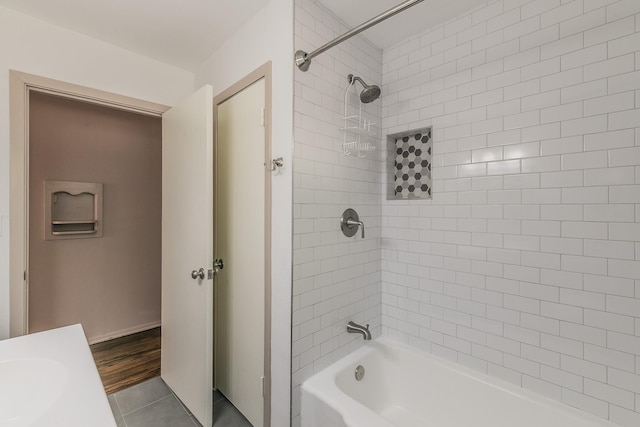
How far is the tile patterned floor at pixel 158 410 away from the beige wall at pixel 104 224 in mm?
1192

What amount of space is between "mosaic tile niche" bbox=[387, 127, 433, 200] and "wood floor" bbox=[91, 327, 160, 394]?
2.34 metres

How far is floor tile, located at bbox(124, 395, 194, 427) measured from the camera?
5.51 ft

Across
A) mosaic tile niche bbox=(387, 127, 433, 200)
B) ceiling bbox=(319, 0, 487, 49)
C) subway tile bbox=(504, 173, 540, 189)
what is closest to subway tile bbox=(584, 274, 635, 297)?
subway tile bbox=(504, 173, 540, 189)

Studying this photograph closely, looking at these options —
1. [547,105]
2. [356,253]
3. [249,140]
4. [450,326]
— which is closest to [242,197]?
[249,140]

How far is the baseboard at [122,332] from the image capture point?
2.73 m

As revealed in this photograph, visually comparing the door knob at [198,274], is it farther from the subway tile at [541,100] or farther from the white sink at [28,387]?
the subway tile at [541,100]

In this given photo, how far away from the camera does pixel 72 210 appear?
2.61m

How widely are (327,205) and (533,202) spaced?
1.02 metres

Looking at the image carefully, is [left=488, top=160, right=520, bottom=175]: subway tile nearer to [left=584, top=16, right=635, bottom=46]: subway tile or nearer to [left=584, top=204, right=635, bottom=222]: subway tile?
[left=584, top=204, right=635, bottom=222]: subway tile

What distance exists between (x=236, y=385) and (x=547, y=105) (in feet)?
7.68

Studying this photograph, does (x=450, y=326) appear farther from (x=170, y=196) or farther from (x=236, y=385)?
(x=170, y=196)

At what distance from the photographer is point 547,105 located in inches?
51.8

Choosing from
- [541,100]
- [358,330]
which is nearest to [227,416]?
[358,330]

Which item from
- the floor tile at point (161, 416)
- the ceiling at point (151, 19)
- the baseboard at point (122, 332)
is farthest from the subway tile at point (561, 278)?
the baseboard at point (122, 332)
